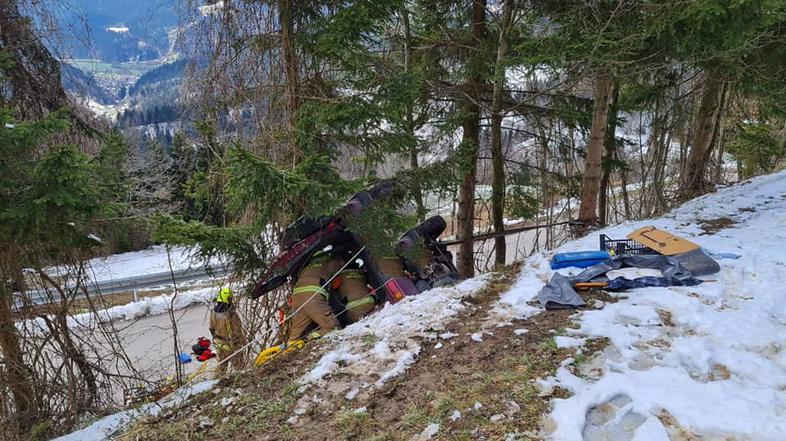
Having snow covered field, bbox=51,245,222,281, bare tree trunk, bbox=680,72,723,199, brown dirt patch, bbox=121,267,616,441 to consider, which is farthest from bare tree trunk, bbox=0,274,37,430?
snow covered field, bbox=51,245,222,281

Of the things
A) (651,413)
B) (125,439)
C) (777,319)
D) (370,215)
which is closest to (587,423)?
(651,413)

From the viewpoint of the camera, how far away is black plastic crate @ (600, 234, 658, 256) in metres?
4.56

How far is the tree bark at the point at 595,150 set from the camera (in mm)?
6680

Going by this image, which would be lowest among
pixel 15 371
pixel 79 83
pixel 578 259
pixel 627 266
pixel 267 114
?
pixel 15 371

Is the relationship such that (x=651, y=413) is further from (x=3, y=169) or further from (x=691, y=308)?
(x=3, y=169)

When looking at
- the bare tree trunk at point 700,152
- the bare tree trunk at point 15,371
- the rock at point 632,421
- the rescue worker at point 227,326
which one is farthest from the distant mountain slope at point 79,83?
the bare tree trunk at point 700,152

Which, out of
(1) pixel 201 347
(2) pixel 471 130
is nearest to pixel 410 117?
(2) pixel 471 130

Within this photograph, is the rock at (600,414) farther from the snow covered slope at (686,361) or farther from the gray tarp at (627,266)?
the gray tarp at (627,266)

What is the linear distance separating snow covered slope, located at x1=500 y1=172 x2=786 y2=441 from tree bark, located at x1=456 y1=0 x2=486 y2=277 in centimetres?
314

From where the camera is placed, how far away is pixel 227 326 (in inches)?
253

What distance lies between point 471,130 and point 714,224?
3579 mm

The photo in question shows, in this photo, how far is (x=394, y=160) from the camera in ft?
26.8

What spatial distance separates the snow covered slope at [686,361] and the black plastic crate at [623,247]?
0.67m

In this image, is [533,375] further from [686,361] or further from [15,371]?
[15,371]
